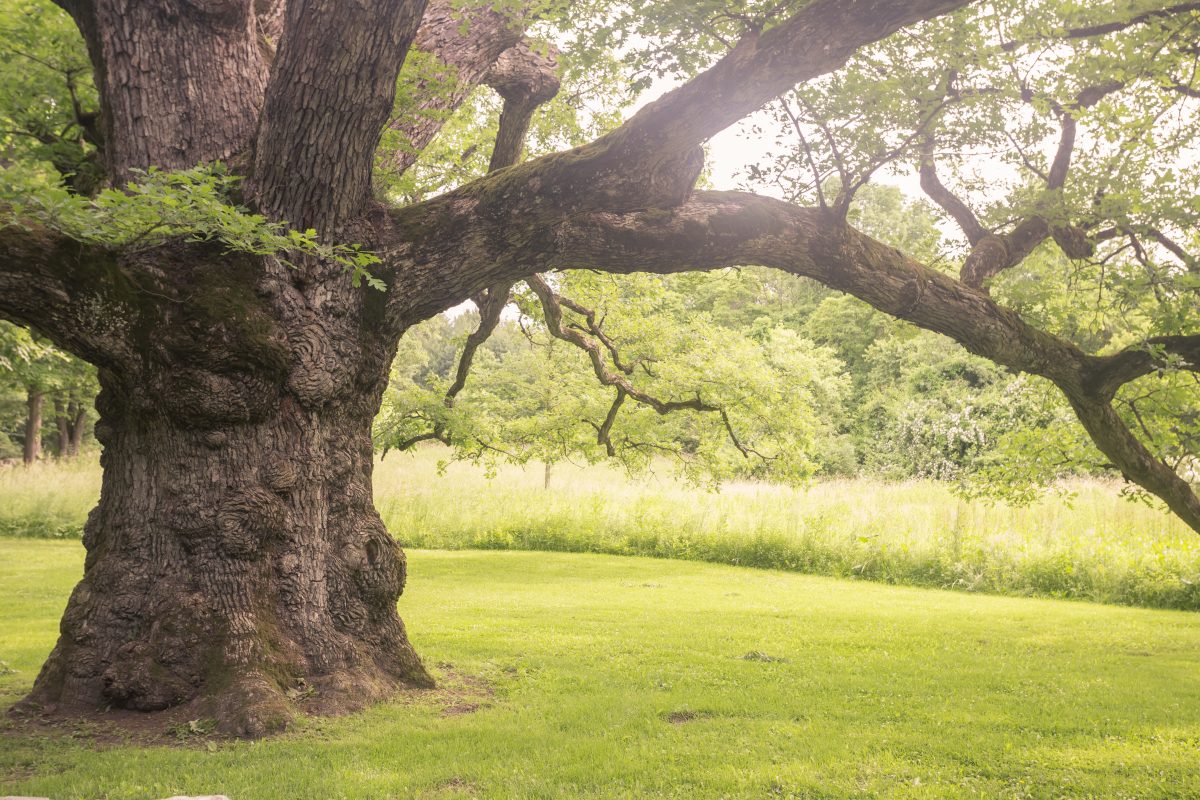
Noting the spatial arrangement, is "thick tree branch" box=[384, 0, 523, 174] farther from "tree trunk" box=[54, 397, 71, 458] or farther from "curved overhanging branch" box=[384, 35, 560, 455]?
"tree trunk" box=[54, 397, 71, 458]

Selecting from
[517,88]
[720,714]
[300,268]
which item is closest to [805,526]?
[517,88]

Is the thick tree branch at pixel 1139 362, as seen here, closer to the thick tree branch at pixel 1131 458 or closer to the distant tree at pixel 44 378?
the thick tree branch at pixel 1131 458

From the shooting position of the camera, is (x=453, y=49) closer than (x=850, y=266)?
No

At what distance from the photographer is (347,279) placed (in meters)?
5.83

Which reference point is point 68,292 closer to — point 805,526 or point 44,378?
point 805,526

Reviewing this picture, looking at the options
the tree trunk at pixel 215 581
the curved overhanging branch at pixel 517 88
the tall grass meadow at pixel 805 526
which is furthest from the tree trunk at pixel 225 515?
the tall grass meadow at pixel 805 526

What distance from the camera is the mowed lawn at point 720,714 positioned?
4.49m

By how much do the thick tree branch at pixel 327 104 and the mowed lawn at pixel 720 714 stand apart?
11.0 feet

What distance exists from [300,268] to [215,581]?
2.10 metres

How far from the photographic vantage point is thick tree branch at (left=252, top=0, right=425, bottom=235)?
16.4 feet

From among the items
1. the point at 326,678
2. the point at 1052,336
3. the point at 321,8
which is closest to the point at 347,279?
the point at 321,8

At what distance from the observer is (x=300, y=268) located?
5676 millimetres

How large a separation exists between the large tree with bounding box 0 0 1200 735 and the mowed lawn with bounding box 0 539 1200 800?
738 millimetres

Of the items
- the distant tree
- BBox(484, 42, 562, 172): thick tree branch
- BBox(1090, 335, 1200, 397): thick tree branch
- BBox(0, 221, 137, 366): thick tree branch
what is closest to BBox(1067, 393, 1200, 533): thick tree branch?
BBox(1090, 335, 1200, 397): thick tree branch
